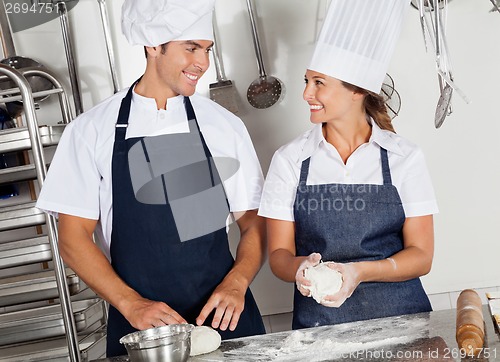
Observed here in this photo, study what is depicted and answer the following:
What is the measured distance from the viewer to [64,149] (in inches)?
72.6

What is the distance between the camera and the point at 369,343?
1.39m

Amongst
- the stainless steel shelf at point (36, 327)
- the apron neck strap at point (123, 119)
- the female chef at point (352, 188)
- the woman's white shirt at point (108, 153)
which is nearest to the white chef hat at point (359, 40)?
the female chef at point (352, 188)

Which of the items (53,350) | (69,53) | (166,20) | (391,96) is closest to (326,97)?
(166,20)

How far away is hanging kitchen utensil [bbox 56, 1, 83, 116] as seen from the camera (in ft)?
8.43

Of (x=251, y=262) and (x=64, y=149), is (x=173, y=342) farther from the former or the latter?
(x=64, y=149)

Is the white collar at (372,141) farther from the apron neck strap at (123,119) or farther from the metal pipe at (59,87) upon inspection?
the metal pipe at (59,87)

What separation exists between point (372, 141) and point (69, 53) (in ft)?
4.21

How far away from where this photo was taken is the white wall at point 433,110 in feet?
8.13

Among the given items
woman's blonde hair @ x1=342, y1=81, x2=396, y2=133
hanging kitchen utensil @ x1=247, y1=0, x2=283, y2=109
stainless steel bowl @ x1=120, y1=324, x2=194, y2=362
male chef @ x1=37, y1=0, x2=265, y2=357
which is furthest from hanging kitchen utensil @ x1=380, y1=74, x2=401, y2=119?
stainless steel bowl @ x1=120, y1=324, x2=194, y2=362

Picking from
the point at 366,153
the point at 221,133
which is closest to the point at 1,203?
the point at 221,133

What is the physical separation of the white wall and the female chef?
2.10ft

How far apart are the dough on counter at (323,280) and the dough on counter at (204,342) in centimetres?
24

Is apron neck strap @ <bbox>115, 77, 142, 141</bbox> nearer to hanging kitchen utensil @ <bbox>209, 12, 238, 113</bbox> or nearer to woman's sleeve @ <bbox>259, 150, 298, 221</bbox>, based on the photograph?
woman's sleeve @ <bbox>259, 150, 298, 221</bbox>

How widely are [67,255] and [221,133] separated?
54 centimetres
